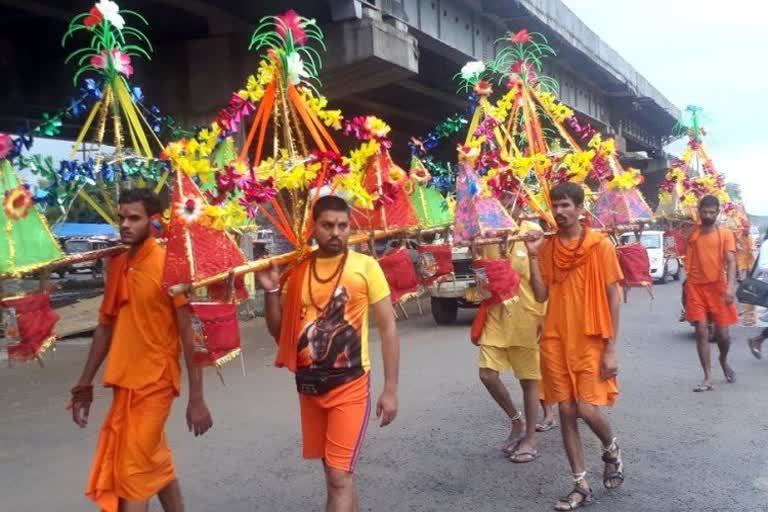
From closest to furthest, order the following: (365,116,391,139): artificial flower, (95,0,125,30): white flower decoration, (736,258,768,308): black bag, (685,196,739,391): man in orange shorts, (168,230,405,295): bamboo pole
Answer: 1. (168,230,405,295): bamboo pole
2. (365,116,391,139): artificial flower
3. (95,0,125,30): white flower decoration
4. (685,196,739,391): man in orange shorts
5. (736,258,768,308): black bag

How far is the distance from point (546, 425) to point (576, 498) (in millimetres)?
1738

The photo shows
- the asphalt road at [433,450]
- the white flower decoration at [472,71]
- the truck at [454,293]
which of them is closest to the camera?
the asphalt road at [433,450]

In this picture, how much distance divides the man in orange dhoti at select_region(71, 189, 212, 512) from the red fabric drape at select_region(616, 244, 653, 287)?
3.07m

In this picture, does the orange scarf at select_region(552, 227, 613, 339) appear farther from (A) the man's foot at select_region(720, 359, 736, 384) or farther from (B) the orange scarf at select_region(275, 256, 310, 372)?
(A) the man's foot at select_region(720, 359, 736, 384)

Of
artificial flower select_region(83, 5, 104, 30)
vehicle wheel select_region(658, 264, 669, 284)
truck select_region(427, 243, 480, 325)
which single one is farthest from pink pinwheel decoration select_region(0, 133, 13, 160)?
vehicle wheel select_region(658, 264, 669, 284)

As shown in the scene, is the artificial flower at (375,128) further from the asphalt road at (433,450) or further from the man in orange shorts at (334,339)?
the asphalt road at (433,450)

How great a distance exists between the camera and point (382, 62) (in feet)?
44.2

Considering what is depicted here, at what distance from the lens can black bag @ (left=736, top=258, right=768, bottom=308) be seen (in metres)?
8.91

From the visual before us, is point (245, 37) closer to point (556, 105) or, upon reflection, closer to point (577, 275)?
point (556, 105)

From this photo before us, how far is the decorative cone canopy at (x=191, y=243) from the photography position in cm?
345

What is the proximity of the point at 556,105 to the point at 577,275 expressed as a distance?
2.52 metres

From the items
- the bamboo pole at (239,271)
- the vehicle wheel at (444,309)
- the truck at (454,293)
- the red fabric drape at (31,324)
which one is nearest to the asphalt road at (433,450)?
the red fabric drape at (31,324)

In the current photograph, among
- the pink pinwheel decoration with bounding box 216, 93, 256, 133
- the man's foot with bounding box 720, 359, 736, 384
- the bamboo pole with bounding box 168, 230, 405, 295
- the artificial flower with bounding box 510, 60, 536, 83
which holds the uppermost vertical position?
the artificial flower with bounding box 510, 60, 536, 83

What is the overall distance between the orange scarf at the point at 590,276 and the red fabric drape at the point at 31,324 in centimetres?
284
